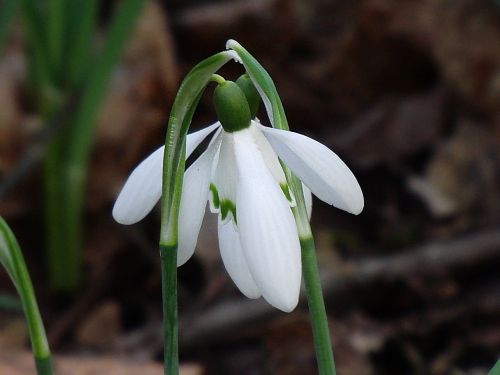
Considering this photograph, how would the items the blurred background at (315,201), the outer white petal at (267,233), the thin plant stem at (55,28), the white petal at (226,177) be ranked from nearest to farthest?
the outer white petal at (267,233) → the white petal at (226,177) → the blurred background at (315,201) → the thin plant stem at (55,28)

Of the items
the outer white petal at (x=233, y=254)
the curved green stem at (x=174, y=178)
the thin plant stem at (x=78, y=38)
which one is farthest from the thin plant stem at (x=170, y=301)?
the thin plant stem at (x=78, y=38)

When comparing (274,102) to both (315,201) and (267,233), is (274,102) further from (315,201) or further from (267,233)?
(315,201)

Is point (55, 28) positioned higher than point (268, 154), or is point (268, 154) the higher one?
point (55, 28)

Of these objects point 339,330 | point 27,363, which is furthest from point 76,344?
point 339,330

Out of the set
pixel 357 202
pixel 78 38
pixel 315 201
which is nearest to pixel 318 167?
pixel 357 202

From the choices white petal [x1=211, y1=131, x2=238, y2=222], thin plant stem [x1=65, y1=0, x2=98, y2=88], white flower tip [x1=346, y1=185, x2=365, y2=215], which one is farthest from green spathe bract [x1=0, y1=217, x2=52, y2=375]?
thin plant stem [x1=65, y1=0, x2=98, y2=88]

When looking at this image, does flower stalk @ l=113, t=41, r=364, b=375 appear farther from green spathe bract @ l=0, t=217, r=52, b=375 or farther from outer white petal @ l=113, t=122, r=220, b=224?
green spathe bract @ l=0, t=217, r=52, b=375

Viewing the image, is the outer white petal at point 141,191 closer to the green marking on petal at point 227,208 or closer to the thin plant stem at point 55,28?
the green marking on petal at point 227,208
